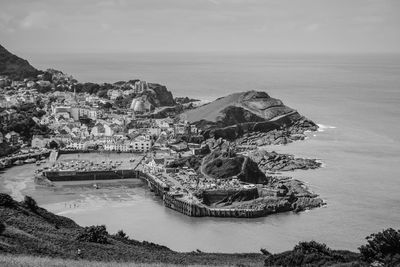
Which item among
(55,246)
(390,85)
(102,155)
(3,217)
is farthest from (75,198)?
(390,85)

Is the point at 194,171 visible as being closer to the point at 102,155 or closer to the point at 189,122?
the point at 102,155

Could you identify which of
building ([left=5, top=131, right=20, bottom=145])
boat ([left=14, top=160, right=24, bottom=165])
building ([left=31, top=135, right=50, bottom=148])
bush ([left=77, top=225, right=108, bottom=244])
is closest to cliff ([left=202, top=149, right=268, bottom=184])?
boat ([left=14, top=160, right=24, bottom=165])

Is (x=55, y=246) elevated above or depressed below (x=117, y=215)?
above

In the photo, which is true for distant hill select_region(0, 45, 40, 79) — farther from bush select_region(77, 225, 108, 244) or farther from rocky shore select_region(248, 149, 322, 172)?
bush select_region(77, 225, 108, 244)

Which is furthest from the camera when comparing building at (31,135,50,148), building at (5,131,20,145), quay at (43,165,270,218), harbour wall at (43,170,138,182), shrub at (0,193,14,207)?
building at (5,131,20,145)

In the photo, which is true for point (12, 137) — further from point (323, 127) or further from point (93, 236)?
point (93, 236)

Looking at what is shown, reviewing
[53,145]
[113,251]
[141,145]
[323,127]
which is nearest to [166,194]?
[141,145]

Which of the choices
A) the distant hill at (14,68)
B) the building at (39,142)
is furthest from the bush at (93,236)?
the distant hill at (14,68)

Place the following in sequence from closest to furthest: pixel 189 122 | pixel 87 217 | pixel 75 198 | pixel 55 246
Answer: pixel 55 246, pixel 87 217, pixel 75 198, pixel 189 122
